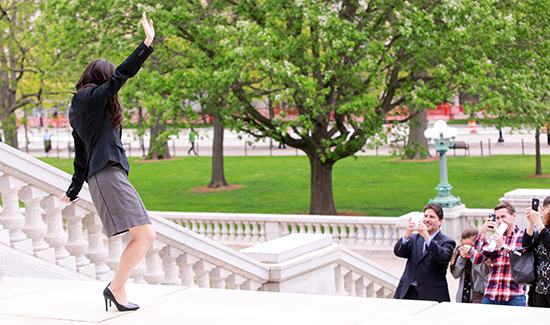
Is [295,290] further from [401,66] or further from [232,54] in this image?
[401,66]

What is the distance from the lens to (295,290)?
7039 mm

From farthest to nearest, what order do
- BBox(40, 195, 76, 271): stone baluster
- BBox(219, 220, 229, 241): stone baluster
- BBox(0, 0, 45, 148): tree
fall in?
BBox(0, 0, 45, 148): tree → BBox(219, 220, 229, 241): stone baluster → BBox(40, 195, 76, 271): stone baluster

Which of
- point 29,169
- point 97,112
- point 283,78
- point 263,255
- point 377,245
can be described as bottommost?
point 377,245

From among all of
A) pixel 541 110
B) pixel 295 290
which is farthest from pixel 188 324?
pixel 541 110

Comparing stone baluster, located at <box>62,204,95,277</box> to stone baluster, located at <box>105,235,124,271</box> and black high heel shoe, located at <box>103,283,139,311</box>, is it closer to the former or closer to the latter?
stone baluster, located at <box>105,235,124,271</box>

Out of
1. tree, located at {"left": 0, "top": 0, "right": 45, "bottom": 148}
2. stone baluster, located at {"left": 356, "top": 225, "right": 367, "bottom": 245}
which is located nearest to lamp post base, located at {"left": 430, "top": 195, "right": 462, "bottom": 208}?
stone baluster, located at {"left": 356, "top": 225, "right": 367, "bottom": 245}

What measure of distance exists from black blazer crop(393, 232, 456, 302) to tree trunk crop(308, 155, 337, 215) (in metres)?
11.5

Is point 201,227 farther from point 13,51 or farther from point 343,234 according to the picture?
point 13,51

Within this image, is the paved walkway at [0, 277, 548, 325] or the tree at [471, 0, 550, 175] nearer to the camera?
the paved walkway at [0, 277, 548, 325]

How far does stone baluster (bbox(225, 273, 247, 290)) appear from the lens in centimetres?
660

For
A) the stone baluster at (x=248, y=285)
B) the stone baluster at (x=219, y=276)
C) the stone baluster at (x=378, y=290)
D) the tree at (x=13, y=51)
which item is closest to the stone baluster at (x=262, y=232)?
the stone baluster at (x=378, y=290)

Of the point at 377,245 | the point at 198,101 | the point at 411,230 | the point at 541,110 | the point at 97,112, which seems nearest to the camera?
the point at 97,112

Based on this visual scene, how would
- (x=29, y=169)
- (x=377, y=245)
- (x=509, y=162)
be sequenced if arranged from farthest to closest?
(x=509, y=162) → (x=377, y=245) → (x=29, y=169)

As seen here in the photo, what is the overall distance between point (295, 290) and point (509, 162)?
24.7 metres
